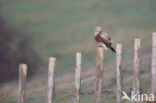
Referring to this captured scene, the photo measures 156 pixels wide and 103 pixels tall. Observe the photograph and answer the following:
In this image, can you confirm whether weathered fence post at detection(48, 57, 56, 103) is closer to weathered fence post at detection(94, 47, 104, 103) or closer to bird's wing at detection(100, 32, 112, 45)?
A: weathered fence post at detection(94, 47, 104, 103)

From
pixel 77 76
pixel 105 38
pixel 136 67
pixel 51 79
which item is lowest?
pixel 51 79

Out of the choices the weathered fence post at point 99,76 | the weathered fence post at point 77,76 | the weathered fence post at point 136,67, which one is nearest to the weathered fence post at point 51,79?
the weathered fence post at point 77,76

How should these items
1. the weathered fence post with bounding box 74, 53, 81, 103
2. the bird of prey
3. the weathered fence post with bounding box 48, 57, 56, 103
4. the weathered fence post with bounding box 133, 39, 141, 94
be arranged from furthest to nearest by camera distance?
the weathered fence post with bounding box 133, 39, 141, 94 → the bird of prey → the weathered fence post with bounding box 74, 53, 81, 103 → the weathered fence post with bounding box 48, 57, 56, 103

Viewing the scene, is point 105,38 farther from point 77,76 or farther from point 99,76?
point 77,76

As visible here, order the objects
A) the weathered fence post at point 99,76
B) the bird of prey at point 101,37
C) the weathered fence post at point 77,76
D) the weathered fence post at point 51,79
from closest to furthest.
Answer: the weathered fence post at point 51,79 → the weathered fence post at point 77,76 → the weathered fence post at point 99,76 → the bird of prey at point 101,37

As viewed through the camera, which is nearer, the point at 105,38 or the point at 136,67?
Answer: the point at 105,38

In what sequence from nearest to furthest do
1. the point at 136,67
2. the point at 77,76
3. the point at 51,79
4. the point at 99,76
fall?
the point at 51,79 < the point at 77,76 < the point at 99,76 < the point at 136,67

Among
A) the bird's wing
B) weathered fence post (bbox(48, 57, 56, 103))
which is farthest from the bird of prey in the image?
weathered fence post (bbox(48, 57, 56, 103))

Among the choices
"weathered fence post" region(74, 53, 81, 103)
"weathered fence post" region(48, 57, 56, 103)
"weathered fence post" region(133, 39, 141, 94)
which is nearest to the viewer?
"weathered fence post" region(48, 57, 56, 103)

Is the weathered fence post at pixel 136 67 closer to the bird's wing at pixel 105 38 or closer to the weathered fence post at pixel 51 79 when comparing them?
the bird's wing at pixel 105 38

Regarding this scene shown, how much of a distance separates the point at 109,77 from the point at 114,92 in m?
0.40

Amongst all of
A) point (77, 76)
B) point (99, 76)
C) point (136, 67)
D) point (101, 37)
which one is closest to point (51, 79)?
point (77, 76)

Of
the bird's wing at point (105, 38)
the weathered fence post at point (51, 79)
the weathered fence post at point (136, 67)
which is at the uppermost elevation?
the bird's wing at point (105, 38)

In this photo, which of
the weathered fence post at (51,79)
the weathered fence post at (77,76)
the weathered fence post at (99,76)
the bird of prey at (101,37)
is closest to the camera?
the weathered fence post at (51,79)
